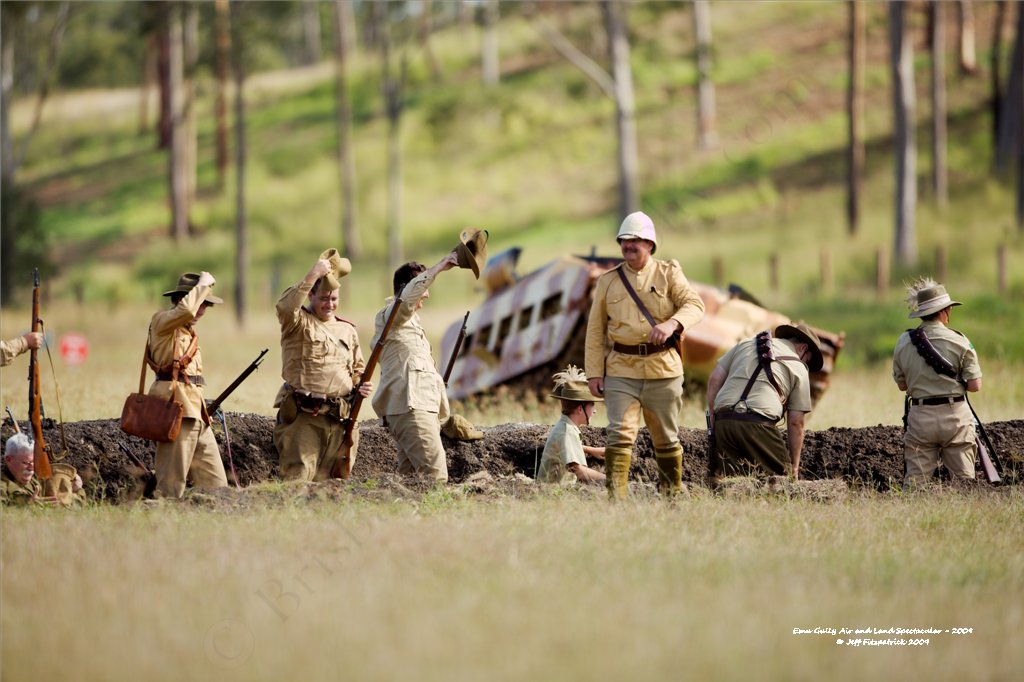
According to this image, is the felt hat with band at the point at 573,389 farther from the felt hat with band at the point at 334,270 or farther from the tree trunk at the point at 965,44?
the tree trunk at the point at 965,44

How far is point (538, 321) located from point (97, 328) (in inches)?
566

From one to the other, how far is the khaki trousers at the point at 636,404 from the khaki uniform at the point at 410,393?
1515 mm

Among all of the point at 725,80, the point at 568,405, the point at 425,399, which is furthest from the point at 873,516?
the point at 725,80

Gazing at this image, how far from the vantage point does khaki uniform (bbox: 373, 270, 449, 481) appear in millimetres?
9992

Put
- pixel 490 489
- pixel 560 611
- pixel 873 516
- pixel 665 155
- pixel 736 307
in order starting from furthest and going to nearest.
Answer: pixel 665 155
pixel 736 307
pixel 490 489
pixel 873 516
pixel 560 611

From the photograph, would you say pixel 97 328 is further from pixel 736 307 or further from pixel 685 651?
pixel 685 651

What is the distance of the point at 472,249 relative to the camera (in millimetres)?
9273

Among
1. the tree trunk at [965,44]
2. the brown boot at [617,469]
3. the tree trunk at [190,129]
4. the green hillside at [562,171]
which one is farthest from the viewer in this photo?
the tree trunk at [965,44]

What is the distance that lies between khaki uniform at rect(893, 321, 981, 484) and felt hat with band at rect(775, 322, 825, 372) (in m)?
0.59

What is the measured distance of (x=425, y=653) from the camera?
5.63 m

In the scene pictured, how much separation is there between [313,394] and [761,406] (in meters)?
3.31

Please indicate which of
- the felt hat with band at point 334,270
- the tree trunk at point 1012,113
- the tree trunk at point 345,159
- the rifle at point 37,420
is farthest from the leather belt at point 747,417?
the tree trunk at point 345,159

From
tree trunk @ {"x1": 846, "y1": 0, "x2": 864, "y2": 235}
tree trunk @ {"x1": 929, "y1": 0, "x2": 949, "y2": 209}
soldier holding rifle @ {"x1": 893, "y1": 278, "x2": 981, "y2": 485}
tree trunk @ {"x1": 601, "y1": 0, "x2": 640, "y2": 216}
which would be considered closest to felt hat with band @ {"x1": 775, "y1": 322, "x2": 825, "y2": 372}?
soldier holding rifle @ {"x1": 893, "y1": 278, "x2": 981, "y2": 485}

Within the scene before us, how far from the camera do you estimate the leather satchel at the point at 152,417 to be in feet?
30.3
